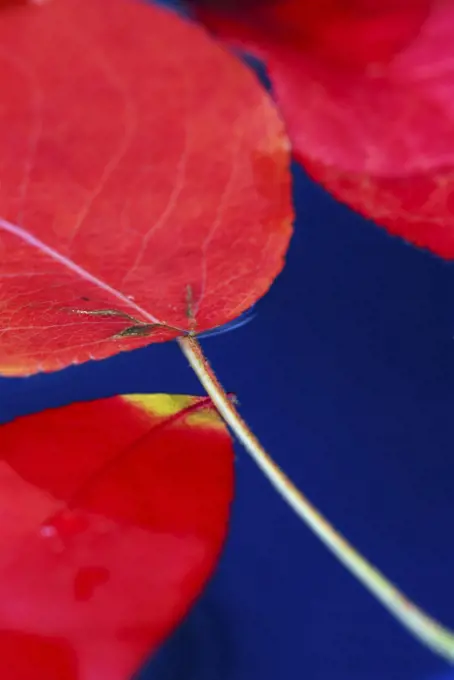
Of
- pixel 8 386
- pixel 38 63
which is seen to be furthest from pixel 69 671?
pixel 38 63

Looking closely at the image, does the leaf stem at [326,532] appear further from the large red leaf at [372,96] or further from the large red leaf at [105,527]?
the large red leaf at [372,96]

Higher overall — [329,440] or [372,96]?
[372,96]

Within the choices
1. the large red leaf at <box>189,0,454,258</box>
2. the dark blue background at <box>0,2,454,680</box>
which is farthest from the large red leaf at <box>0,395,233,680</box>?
the large red leaf at <box>189,0,454,258</box>

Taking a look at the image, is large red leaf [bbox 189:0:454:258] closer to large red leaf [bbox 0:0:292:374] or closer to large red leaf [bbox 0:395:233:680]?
large red leaf [bbox 0:0:292:374]

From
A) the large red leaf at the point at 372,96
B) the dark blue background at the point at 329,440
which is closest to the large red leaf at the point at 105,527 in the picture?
the dark blue background at the point at 329,440

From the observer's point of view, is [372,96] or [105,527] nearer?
[105,527]

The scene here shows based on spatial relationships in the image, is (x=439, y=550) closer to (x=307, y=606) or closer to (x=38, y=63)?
(x=307, y=606)

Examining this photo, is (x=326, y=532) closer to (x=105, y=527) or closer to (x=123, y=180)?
(x=105, y=527)

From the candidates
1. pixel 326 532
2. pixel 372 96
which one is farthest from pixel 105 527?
pixel 372 96
